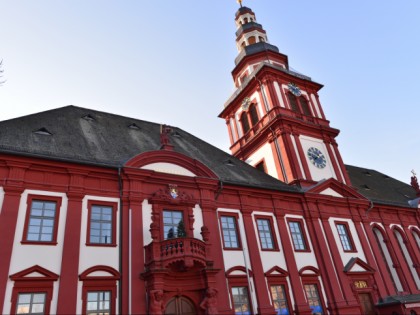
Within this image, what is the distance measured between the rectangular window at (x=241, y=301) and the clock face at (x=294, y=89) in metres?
17.2

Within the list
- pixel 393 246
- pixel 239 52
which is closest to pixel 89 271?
pixel 393 246

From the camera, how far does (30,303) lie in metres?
12.8

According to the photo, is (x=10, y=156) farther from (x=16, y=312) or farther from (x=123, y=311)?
(x=123, y=311)

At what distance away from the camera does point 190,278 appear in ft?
52.7

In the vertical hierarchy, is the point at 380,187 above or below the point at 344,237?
above

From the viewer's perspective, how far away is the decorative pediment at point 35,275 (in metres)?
13.0

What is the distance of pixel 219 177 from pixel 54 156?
28.6 ft

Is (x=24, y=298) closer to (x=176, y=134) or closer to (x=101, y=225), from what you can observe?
(x=101, y=225)

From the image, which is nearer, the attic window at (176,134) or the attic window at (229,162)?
the attic window at (229,162)

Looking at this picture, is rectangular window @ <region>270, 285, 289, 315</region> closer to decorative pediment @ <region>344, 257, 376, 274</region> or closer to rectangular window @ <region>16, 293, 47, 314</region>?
decorative pediment @ <region>344, 257, 376, 274</region>

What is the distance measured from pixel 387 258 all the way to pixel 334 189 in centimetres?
673

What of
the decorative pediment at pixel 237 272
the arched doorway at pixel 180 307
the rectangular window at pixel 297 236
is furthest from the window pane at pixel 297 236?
the arched doorway at pixel 180 307

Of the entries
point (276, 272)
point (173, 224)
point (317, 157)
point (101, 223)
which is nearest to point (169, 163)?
point (173, 224)

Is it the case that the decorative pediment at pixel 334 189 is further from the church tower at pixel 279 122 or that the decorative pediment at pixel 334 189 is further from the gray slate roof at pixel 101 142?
the gray slate roof at pixel 101 142
